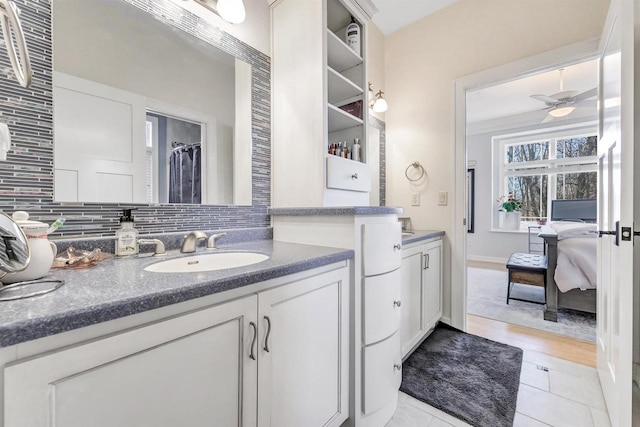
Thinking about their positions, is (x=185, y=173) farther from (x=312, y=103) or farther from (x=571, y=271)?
(x=571, y=271)

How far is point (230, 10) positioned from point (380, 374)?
1921 millimetres

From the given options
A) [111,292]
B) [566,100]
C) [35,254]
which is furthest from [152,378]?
[566,100]

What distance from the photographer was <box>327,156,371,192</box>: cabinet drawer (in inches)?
60.6

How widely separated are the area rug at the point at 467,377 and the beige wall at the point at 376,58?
2.10 m

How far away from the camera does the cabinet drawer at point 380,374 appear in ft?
4.05

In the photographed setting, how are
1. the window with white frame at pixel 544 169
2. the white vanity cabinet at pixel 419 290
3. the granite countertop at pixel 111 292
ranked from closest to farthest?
the granite countertop at pixel 111 292, the white vanity cabinet at pixel 419 290, the window with white frame at pixel 544 169

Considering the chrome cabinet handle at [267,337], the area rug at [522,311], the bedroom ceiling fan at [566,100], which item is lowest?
the area rug at [522,311]

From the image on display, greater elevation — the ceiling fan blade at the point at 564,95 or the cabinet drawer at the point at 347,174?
the ceiling fan blade at the point at 564,95

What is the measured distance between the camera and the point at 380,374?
1.29 metres

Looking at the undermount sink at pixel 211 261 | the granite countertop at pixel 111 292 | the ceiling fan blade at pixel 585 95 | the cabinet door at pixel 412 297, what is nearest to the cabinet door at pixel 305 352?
the granite countertop at pixel 111 292

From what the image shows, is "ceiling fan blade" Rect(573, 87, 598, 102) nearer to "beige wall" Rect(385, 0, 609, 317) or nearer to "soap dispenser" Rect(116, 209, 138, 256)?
"beige wall" Rect(385, 0, 609, 317)

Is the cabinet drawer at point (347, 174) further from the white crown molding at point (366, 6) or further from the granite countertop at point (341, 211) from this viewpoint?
the white crown molding at point (366, 6)

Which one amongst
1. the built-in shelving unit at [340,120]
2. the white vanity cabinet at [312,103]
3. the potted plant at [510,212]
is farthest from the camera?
the potted plant at [510,212]

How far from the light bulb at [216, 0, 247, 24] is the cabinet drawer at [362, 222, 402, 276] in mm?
1228
